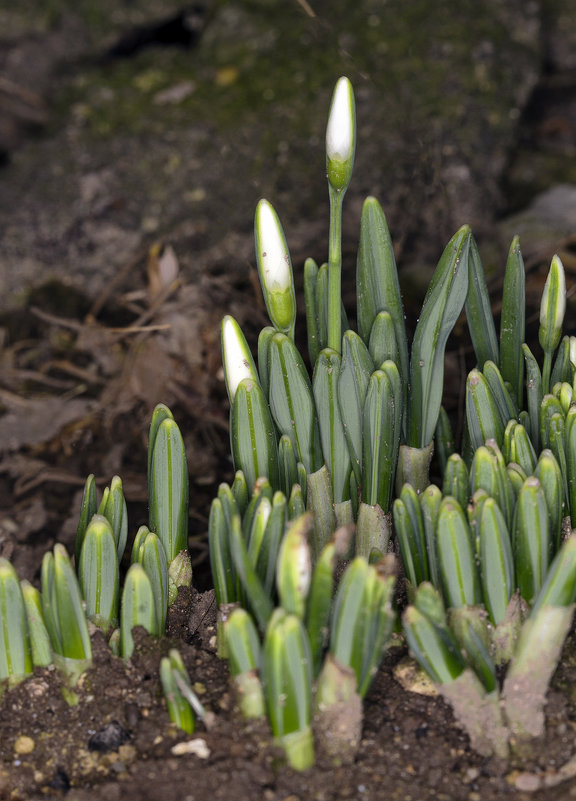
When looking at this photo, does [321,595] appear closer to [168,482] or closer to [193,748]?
[193,748]

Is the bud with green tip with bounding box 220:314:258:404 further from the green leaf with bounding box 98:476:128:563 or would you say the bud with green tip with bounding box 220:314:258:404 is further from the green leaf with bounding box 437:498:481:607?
the green leaf with bounding box 437:498:481:607

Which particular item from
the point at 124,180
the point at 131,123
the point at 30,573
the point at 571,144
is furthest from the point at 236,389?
the point at 571,144

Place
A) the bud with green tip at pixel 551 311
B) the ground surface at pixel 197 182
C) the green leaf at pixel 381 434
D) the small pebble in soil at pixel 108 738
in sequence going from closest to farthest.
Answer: the small pebble in soil at pixel 108 738 → the green leaf at pixel 381 434 → the bud with green tip at pixel 551 311 → the ground surface at pixel 197 182

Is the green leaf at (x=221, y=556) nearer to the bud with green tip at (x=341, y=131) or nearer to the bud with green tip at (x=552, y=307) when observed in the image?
the bud with green tip at (x=341, y=131)

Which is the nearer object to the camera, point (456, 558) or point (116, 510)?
point (456, 558)

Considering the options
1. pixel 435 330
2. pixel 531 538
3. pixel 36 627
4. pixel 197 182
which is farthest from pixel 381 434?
pixel 197 182

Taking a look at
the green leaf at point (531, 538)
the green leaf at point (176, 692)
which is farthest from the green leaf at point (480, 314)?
the green leaf at point (176, 692)

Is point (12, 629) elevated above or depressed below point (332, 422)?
below

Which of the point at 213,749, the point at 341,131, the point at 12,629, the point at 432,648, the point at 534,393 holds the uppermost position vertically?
the point at 341,131
